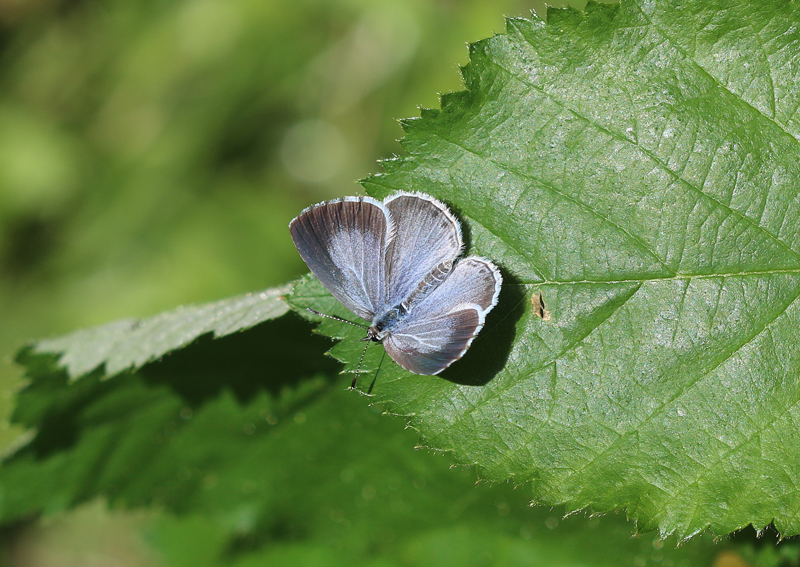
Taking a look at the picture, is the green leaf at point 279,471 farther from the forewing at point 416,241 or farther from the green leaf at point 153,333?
the forewing at point 416,241

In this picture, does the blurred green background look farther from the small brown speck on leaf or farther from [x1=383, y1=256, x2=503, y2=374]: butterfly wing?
the small brown speck on leaf

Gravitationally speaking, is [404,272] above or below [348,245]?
below

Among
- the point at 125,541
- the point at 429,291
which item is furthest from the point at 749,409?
the point at 125,541

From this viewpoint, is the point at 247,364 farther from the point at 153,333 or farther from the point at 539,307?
the point at 539,307

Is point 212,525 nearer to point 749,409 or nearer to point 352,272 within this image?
point 352,272

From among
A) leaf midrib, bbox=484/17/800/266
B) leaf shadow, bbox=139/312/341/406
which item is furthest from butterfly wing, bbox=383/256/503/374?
leaf shadow, bbox=139/312/341/406

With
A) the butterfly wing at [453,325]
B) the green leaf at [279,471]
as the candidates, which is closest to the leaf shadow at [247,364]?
the green leaf at [279,471]

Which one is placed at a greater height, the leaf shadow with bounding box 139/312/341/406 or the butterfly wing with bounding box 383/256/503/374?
the leaf shadow with bounding box 139/312/341/406

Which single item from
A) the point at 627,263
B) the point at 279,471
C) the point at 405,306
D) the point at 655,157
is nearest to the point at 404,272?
the point at 405,306
